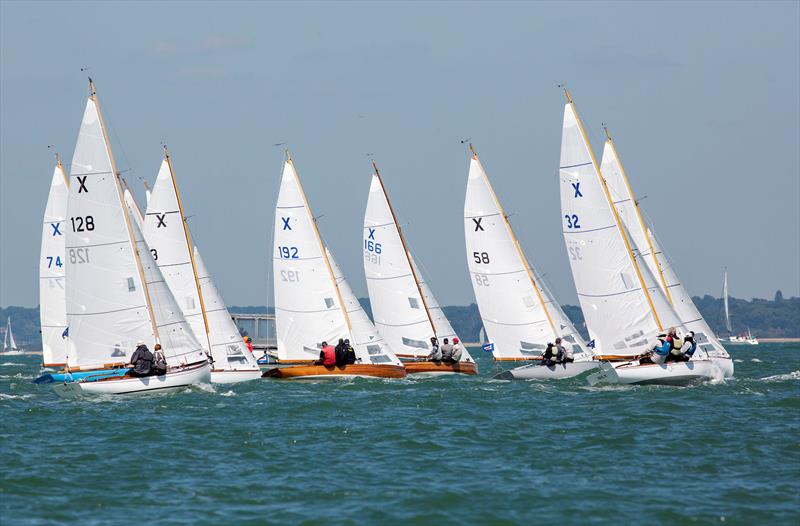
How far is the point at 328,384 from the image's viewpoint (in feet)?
111

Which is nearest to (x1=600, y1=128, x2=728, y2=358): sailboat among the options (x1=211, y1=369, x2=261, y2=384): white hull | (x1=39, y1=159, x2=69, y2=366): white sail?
(x1=211, y1=369, x2=261, y2=384): white hull

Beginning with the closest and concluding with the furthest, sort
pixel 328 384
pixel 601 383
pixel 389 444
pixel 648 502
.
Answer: pixel 648 502 < pixel 389 444 < pixel 601 383 < pixel 328 384

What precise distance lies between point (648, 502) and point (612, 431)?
621 centimetres

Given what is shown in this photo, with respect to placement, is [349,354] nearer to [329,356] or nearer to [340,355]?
[340,355]

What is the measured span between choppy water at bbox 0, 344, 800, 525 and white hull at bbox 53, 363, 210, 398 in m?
0.36

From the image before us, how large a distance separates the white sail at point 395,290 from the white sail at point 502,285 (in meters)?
2.56

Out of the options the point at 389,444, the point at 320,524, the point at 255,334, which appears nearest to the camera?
the point at 320,524

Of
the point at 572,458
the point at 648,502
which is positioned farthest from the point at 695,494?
the point at 572,458

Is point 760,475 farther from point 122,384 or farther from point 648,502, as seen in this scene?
point 122,384

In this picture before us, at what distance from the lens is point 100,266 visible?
2927 centimetres

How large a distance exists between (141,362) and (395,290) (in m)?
14.3

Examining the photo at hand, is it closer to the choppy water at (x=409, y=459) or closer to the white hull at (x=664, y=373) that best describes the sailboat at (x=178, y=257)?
the choppy water at (x=409, y=459)

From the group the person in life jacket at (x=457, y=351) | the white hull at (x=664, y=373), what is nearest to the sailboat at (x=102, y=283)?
the white hull at (x=664, y=373)

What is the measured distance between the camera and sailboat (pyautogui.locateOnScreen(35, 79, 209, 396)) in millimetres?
28688
